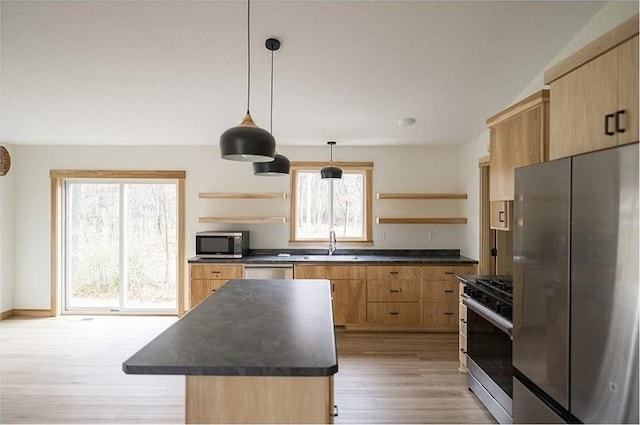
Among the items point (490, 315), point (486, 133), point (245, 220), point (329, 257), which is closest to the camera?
point (490, 315)

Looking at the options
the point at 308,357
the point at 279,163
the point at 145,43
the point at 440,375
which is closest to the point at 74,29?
the point at 145,43

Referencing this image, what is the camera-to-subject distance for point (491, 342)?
2512 mm

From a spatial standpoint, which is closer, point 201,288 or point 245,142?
point 245,142

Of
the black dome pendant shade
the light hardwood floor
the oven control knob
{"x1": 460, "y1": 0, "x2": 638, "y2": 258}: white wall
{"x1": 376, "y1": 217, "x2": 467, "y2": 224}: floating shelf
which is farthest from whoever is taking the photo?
{"x1": 376, "y1": 217, "x2": 467, "y2": 224}: floating shelf

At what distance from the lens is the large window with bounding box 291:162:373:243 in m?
4.92

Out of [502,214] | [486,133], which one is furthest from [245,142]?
[486,133]

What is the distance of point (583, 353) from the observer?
54.9 inches

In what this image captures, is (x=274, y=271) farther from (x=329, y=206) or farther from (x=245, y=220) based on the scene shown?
(x=329, y=206)

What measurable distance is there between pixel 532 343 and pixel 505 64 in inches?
89.3

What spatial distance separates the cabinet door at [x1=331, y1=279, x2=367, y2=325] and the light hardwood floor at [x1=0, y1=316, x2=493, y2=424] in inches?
7.1

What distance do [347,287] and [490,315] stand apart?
1994 mm

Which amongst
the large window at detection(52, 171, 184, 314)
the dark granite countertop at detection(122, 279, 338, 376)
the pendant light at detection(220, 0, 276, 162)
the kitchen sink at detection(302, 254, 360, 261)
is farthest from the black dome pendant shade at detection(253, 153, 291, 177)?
the large window at detection(52, 171, 184, 314)

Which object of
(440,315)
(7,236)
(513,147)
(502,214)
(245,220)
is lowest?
(440,315)

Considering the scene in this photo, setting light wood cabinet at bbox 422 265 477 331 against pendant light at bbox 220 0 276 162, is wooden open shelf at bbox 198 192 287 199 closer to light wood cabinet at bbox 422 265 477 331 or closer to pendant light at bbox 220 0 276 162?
light wood cabinet at bbox 422 265 477 331
